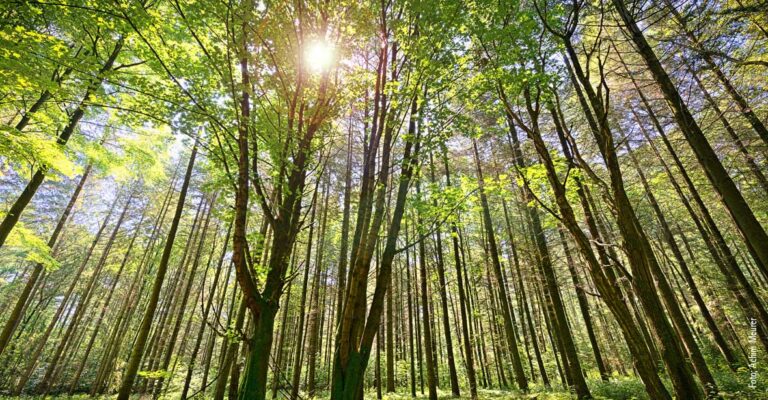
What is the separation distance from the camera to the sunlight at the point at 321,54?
14.8ft

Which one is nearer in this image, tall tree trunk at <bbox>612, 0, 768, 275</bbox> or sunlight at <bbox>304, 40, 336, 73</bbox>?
tall tree trunk at <bbox>612, 0, 768, 275</bbox>

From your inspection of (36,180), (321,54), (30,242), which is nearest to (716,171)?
(321,54)

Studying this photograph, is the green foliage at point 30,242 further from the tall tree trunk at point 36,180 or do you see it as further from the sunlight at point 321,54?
the sunlight at point 321,54

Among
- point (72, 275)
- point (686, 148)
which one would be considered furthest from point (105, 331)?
point (686, 148)

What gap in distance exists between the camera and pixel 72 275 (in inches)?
968

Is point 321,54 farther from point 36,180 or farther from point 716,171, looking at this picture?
point 36,180

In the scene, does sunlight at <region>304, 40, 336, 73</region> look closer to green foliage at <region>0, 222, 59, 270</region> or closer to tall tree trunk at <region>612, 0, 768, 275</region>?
tall tree trunk at <region>612, 0, 768, 275</region>

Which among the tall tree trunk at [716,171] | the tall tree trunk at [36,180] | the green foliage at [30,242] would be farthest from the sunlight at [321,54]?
the green foliage at [30,242]

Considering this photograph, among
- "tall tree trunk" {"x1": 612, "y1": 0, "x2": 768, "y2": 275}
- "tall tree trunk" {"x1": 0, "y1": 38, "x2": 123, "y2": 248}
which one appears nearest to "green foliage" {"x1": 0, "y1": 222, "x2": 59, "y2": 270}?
"tall tree trunk" {"x1": 0, "y1": 38, "x2": 123, "y2": 248}

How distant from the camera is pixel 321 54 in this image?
14.9 feet

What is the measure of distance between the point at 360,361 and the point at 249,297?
159 cm

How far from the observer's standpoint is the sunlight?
4500mm

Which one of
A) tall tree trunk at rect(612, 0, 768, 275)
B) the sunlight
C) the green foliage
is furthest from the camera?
the green foliage

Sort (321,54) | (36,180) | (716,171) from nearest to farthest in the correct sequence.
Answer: (716,171)
(321,54)
(36,180)
